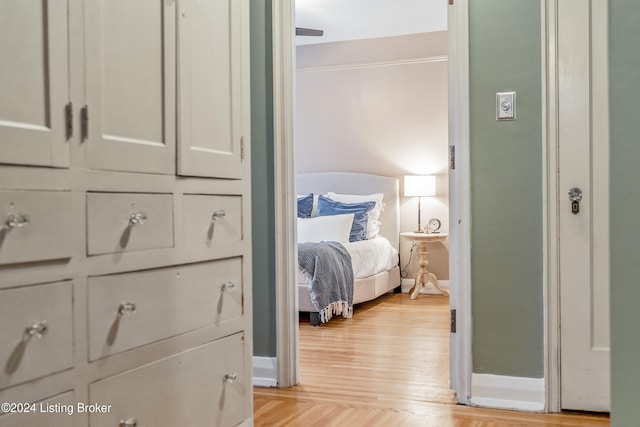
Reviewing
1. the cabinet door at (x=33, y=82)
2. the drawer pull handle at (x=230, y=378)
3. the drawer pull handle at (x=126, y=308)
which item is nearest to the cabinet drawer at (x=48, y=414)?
the drawer pull handle at (x=126, y=308)

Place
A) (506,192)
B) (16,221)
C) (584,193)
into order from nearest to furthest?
1. (16,221)
2. (584,193)
3. (506,192)

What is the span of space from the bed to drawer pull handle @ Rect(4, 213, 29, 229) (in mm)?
4303

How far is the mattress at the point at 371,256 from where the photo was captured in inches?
221

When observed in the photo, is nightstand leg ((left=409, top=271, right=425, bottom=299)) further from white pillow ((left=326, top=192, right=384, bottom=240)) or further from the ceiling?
the ceiling

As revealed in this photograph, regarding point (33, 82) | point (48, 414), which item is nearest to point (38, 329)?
point (48, 414)

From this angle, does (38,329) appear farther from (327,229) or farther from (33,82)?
(327,229)

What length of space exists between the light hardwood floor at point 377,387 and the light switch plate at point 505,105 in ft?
4.02

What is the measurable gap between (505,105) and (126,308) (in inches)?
70.7

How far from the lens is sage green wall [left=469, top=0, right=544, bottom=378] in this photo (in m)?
2.66

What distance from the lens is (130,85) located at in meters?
1.63

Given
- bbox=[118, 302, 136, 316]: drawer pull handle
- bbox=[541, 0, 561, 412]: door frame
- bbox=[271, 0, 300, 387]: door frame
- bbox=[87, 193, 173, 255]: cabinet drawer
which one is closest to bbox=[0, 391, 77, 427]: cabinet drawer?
bbox=[118, 302, 136, 316]: drawer pull handle

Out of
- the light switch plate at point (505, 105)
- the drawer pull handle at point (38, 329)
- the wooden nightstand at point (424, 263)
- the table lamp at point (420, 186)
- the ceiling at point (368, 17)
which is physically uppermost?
the ceiling at point (368, 17)

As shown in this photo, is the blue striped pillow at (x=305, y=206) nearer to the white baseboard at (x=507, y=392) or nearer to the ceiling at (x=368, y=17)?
the ceiling at (x=368, y=17)
